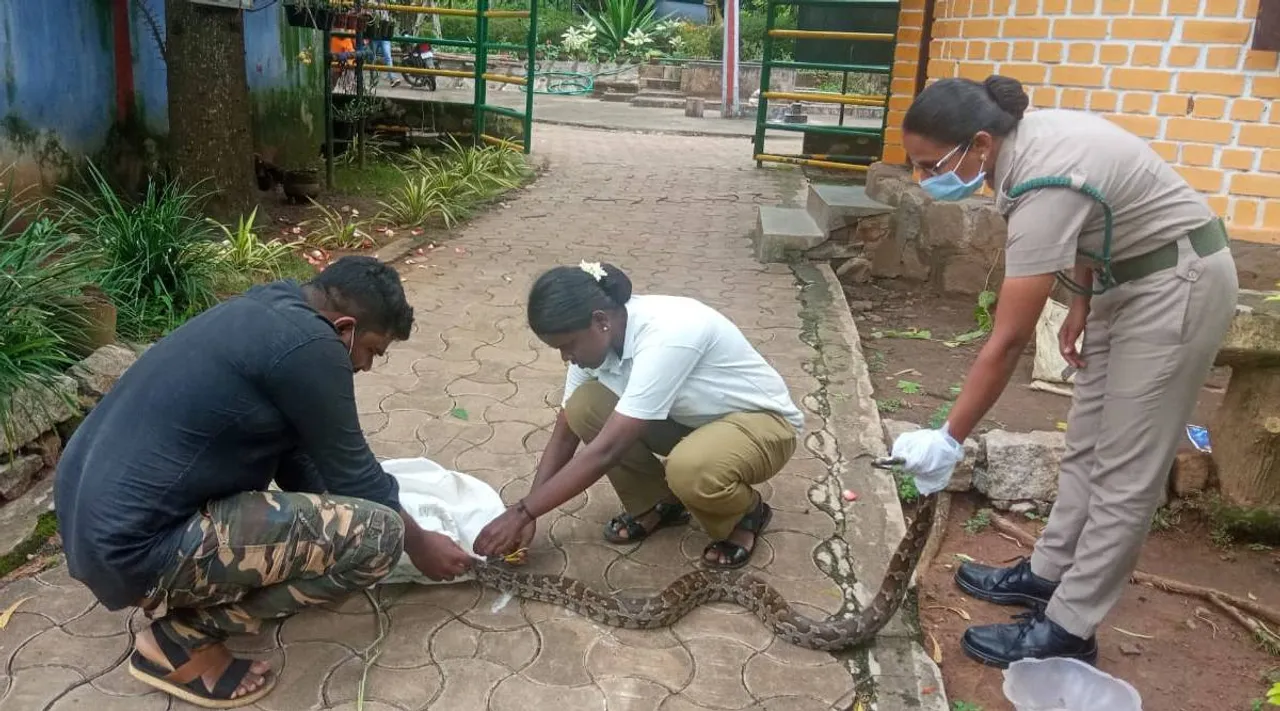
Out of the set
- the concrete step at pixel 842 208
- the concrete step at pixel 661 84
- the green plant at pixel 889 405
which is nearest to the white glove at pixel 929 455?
the green plant at pixel 889 405

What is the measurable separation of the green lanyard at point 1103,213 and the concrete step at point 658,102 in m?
20.1

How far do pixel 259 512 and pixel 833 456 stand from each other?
8.70 ft

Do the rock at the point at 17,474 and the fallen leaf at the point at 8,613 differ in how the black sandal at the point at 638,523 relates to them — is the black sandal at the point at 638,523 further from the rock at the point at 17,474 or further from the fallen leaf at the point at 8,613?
the rock at the point at 17,474

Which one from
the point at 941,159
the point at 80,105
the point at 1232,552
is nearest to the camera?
the point at 941,159

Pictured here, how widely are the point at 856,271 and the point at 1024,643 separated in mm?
4859

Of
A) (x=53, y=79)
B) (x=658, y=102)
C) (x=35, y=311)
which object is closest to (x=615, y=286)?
(x=35, y=311)

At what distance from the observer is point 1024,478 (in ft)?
13.3

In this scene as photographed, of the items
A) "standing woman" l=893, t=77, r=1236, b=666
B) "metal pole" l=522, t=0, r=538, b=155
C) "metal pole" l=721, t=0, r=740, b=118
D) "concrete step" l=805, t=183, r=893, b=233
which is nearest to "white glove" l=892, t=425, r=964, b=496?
"standing woman" l=893, t=77, r=1236, b=666

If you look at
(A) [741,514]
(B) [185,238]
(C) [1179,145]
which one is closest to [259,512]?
(A) [741,514]

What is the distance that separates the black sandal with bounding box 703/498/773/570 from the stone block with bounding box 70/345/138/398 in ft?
8.61

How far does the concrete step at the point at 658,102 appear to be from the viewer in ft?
72.7

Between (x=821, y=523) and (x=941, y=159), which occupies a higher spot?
(x=941, y=159)

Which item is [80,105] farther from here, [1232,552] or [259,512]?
[1232,552]

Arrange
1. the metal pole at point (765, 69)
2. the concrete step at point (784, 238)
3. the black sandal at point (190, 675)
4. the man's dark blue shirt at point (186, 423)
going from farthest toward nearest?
the metal pole at point (765, 69), the concrete step at point (784, 238), the black sandal at point (190, 675), the man's dark blue shirt at point (186, 423)
